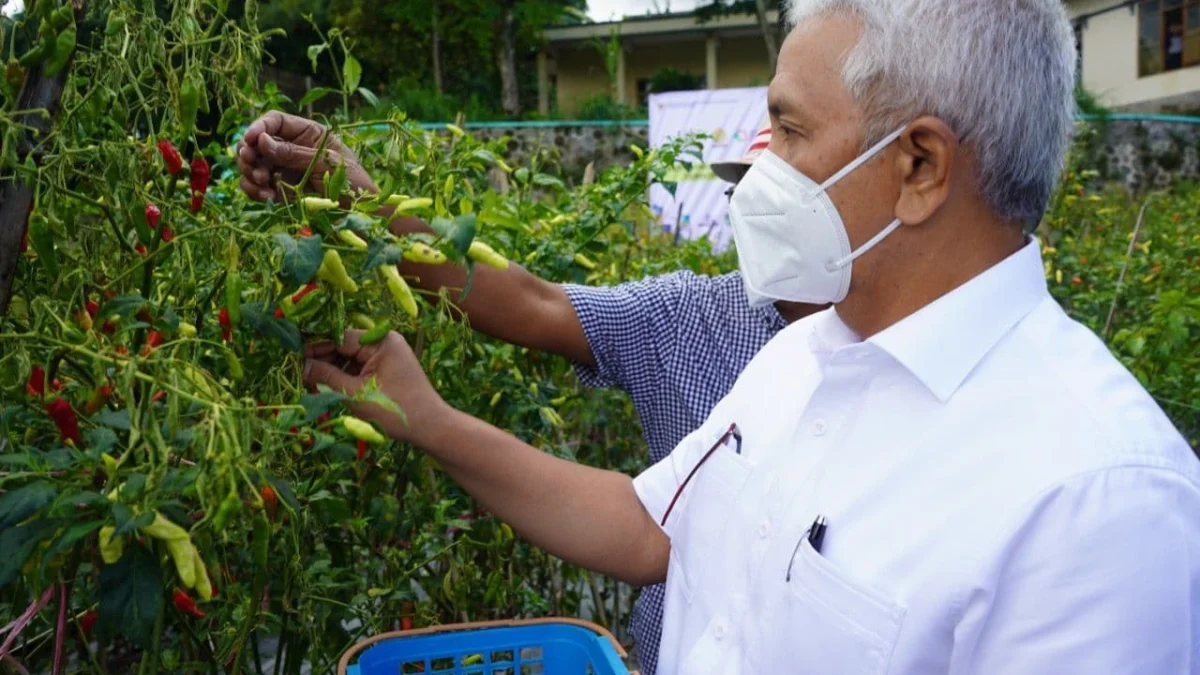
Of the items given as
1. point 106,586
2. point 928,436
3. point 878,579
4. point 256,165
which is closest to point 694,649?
point 878,579

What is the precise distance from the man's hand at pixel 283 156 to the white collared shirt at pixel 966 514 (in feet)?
2.26

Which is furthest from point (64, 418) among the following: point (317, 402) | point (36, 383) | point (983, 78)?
point (983, 78)

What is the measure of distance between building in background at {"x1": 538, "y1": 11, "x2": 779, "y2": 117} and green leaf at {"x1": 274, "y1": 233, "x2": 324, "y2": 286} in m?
21.9

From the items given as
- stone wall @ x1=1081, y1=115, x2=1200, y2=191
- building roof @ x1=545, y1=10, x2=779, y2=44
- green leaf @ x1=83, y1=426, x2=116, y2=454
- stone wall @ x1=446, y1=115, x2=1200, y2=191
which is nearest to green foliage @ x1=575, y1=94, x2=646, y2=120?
stone wall @ x1=446, y1=115, x2=1200, y2=191

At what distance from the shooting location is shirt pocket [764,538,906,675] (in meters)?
1.20

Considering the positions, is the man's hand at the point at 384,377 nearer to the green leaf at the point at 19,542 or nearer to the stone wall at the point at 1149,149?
the green leaf at the point at 19,542

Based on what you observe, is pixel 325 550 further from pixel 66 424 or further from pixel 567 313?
pixel 66 424

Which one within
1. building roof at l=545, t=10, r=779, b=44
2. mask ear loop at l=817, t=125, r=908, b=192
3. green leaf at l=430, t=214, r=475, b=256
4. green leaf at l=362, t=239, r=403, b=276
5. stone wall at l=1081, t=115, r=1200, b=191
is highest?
building roof at l=545, t=10, r=779, b=44

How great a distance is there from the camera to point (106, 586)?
1060mm

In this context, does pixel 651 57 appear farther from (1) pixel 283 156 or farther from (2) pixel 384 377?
(2) pixel 384 377

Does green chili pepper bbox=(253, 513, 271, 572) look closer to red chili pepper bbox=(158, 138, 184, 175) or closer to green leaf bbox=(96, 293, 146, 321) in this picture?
green leaf bbox=(96, 293, 146, 321)

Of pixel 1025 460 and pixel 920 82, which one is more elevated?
pixel 920 82

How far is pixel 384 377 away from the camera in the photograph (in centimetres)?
145

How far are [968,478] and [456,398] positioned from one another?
1.05 m
